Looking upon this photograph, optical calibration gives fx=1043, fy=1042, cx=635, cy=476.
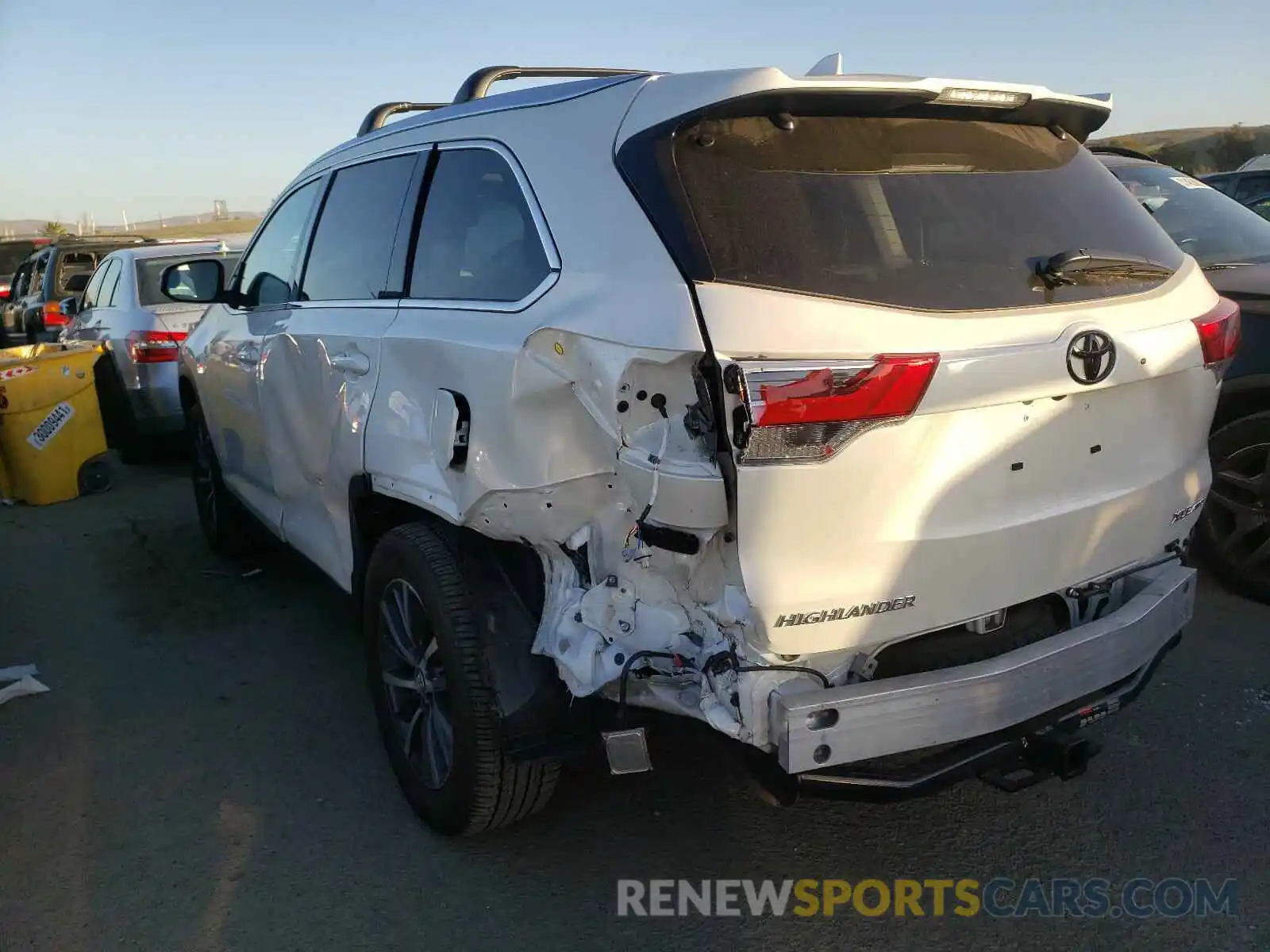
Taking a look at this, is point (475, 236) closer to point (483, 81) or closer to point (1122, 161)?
point (483, 81)

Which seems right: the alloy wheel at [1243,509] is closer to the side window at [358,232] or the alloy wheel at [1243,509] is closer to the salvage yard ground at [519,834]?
the salvage yard ground at [519,834]

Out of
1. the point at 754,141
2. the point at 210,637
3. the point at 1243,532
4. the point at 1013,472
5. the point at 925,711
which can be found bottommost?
the point at 210,637

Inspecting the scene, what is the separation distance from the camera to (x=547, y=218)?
8.60 feet

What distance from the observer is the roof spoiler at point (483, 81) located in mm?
3539

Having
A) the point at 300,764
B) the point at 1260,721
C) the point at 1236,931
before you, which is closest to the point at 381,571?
the point at 300,764

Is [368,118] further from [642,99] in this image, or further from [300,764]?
→ [300,764]

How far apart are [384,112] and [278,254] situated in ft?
2.66

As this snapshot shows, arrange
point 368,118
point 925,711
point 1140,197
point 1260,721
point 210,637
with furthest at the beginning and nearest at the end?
point 1140,197, point 210,637, point 368,118, point 1260,721, point 925,711

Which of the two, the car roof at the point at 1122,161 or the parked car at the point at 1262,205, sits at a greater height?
the car roof at the point at 1122,161

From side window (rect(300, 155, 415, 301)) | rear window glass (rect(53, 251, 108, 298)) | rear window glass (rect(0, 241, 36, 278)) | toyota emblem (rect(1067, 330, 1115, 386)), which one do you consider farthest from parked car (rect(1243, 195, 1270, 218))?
rear window glass (rect(0, 241, 36, 278))

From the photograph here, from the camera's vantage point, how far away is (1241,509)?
4352 millimetres

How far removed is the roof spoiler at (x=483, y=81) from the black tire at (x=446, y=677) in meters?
1.48

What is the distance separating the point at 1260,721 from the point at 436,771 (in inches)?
108

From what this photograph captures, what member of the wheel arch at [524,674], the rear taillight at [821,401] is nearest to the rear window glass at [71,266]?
the wheel arch at [524,674]
